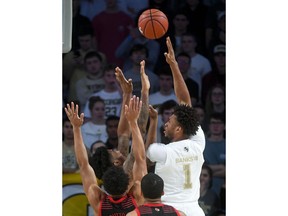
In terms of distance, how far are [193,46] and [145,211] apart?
4302mm

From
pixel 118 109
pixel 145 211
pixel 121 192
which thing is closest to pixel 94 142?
pixel 118 109

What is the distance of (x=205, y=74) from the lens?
807 centimetres

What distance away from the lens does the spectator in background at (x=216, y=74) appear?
8000 mm

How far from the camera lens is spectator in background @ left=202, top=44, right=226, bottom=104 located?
8000mm

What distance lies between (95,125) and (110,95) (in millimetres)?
474

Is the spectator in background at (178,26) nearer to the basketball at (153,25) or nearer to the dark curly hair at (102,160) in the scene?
the basketball at (153,25)

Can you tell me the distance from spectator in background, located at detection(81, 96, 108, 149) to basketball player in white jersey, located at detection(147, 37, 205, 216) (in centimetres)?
249

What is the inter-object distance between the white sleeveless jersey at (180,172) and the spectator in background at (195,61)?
274cm

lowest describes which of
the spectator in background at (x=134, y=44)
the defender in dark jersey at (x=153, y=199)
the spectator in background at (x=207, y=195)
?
the spectator in background at (x=207, y=195)

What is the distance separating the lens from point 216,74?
8055mm

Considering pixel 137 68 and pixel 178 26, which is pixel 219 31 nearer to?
pixel 178 26

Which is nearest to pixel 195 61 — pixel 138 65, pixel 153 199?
pixel 138 65

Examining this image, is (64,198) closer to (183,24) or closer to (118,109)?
(118,109)

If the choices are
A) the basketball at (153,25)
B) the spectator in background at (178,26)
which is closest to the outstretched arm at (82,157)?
the basketball at (153,25)
